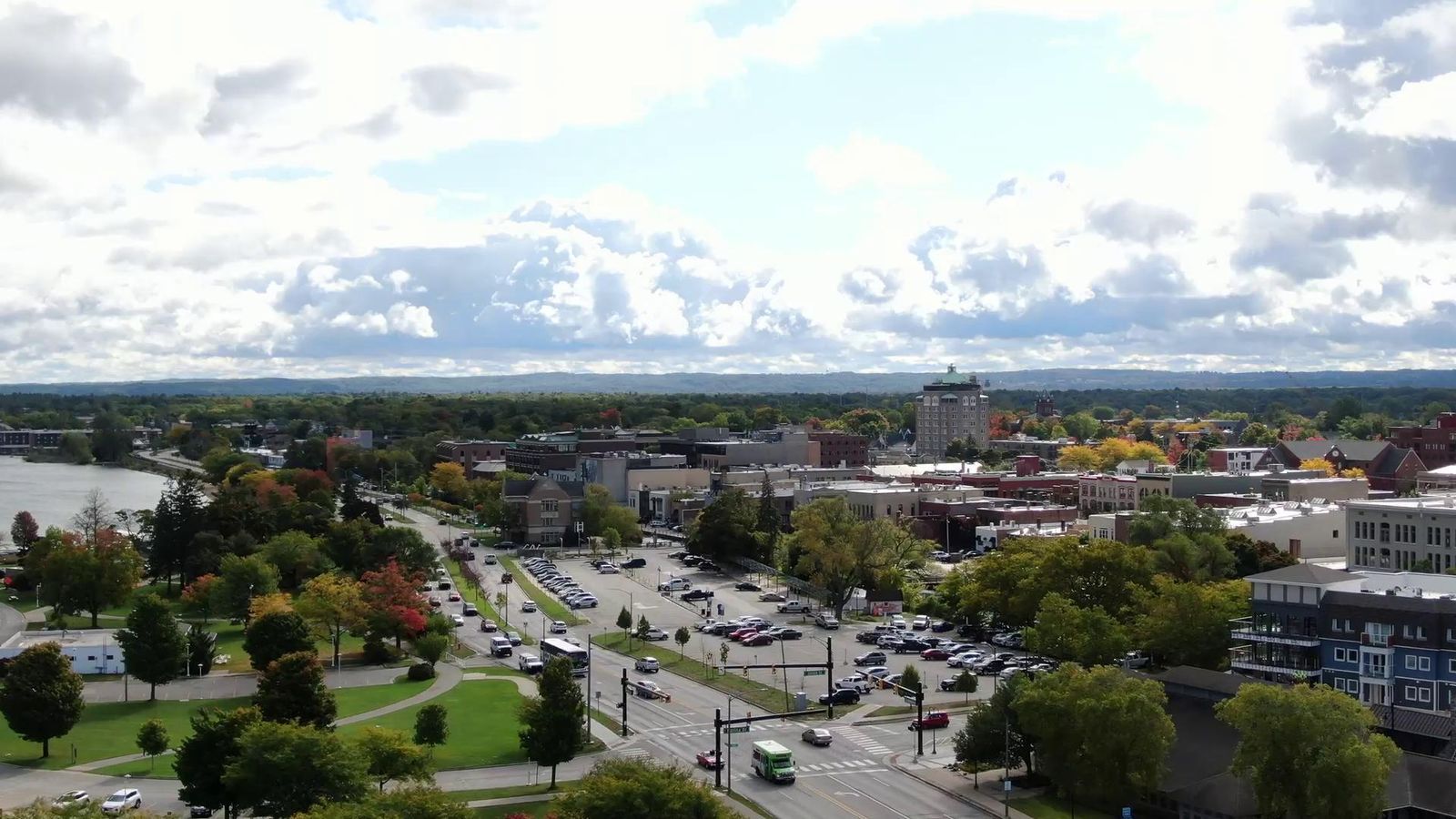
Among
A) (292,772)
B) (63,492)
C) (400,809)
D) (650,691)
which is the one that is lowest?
(63,492)

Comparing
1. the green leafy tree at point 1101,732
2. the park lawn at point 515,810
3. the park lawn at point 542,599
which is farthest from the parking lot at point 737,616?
the park lawn at point 515,810

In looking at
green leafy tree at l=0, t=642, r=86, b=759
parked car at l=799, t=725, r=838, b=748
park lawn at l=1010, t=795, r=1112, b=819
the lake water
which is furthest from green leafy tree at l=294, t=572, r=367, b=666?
the lake water

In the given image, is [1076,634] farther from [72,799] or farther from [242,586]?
[242,586]

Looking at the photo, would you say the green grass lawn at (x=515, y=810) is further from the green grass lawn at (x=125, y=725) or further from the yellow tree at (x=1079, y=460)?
the yellow tree at (x=1079, y=460)

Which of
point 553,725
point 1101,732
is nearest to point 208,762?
point 553,725

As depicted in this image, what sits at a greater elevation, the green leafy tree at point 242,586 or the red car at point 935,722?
the green leafy tree at point 242,586

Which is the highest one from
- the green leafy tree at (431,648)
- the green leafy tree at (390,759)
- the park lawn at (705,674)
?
the green leafy tree at (390,759)
